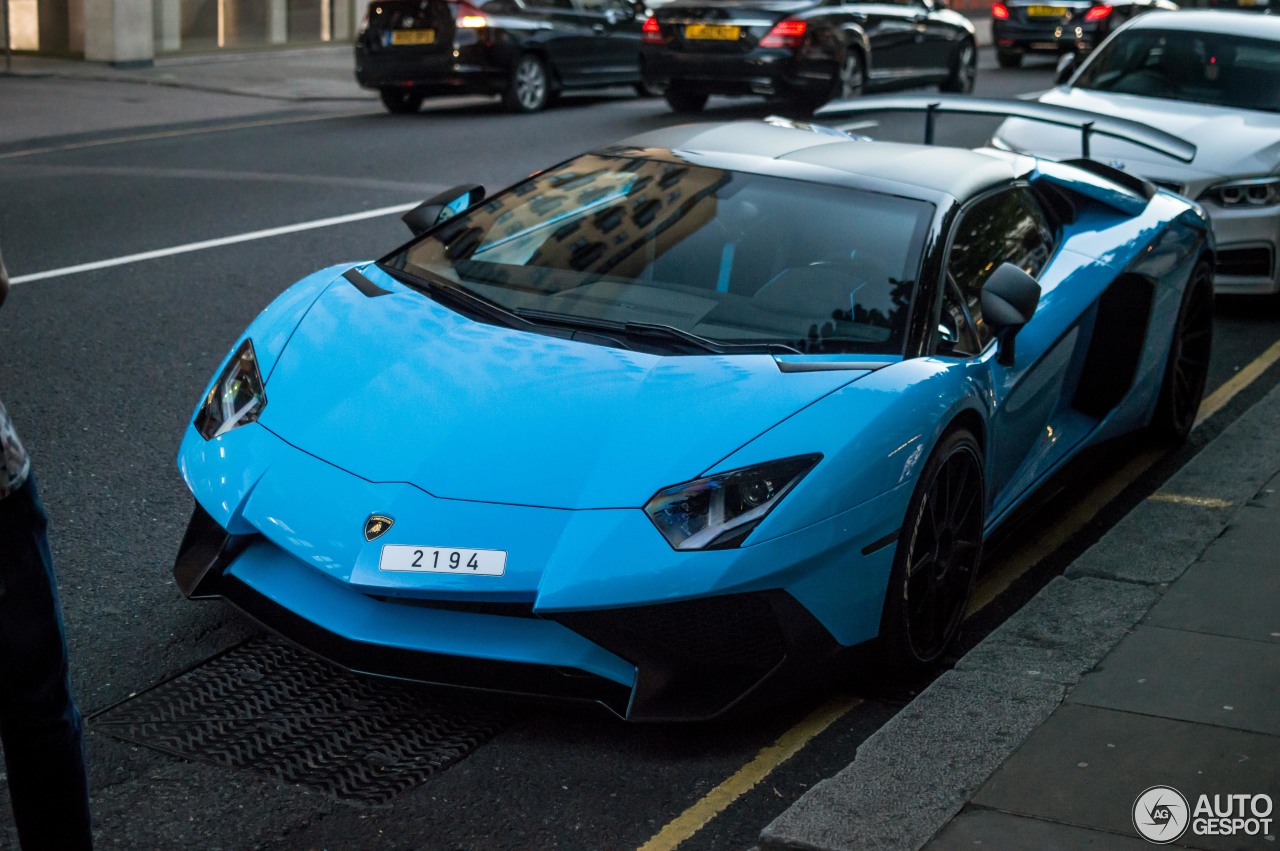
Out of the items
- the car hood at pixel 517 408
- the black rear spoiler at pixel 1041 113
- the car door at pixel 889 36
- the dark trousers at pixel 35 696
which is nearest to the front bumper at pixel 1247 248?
the black rear spoiler at pixel 1041 113

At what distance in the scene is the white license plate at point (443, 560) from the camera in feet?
11.8

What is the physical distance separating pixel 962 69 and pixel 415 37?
22.1 ft

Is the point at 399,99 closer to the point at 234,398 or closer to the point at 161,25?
the point at 161,25

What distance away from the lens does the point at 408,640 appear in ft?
12.0

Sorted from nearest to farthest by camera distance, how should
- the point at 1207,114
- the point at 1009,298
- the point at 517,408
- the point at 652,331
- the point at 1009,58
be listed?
1. the point at 517,408
2. the point at 652,331
3. the point at 1009,298
4. the point at 1207,114
5. the point at 1009,58

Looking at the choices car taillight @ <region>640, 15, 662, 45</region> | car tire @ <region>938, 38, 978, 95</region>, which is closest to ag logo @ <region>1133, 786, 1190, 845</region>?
car taillight @ <region>640, 15, 662, 45</region>

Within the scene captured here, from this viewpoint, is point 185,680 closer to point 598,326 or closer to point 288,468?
point 288,468

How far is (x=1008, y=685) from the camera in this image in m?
4.02

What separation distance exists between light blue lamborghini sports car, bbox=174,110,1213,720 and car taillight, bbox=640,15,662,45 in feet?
38.7

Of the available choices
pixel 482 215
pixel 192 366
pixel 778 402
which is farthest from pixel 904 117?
pixel 778 402

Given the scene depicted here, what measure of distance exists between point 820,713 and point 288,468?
4.66 feet

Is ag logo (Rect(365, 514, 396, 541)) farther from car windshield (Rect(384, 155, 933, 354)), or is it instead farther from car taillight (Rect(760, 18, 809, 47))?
car taillight (Rect(760, 18, 809, 47))

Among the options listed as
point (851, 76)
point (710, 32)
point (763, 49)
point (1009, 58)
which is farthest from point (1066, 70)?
point (1009, 58)

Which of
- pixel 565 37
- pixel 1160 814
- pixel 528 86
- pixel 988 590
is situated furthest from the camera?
pixel 565 37
